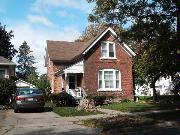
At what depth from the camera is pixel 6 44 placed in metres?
68.8

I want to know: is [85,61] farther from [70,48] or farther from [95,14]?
[95,14]

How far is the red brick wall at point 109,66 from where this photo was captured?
37.1 meters

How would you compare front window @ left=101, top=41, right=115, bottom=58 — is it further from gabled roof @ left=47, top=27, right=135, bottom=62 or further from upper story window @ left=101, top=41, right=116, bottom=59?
gabled roof @ left=47, top=27, right=135, bottom=62

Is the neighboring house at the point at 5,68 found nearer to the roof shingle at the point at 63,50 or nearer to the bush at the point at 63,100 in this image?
the roof shingle at the point at 63,50

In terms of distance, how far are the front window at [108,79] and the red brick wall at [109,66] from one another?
397mm

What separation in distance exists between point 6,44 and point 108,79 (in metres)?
35.7

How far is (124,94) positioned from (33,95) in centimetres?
1426

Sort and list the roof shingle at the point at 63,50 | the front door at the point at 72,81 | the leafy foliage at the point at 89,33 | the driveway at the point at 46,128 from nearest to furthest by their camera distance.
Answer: the driveway at the point at 46,128 → the front door at the point at 72,81 → the roof shingle at the point at 63,50 → the leafy foliage at the point at 89,33

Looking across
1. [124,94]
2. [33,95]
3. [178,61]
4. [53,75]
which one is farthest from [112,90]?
[178,61]

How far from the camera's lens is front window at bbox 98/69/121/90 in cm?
3747

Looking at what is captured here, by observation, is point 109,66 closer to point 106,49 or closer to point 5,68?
point 106,49

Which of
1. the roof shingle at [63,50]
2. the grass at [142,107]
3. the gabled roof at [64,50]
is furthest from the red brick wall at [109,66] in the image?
the grass at [142,107]

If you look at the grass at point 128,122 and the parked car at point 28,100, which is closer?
the grass at point 128,122

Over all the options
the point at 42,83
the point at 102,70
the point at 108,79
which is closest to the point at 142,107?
the point at 108,79
